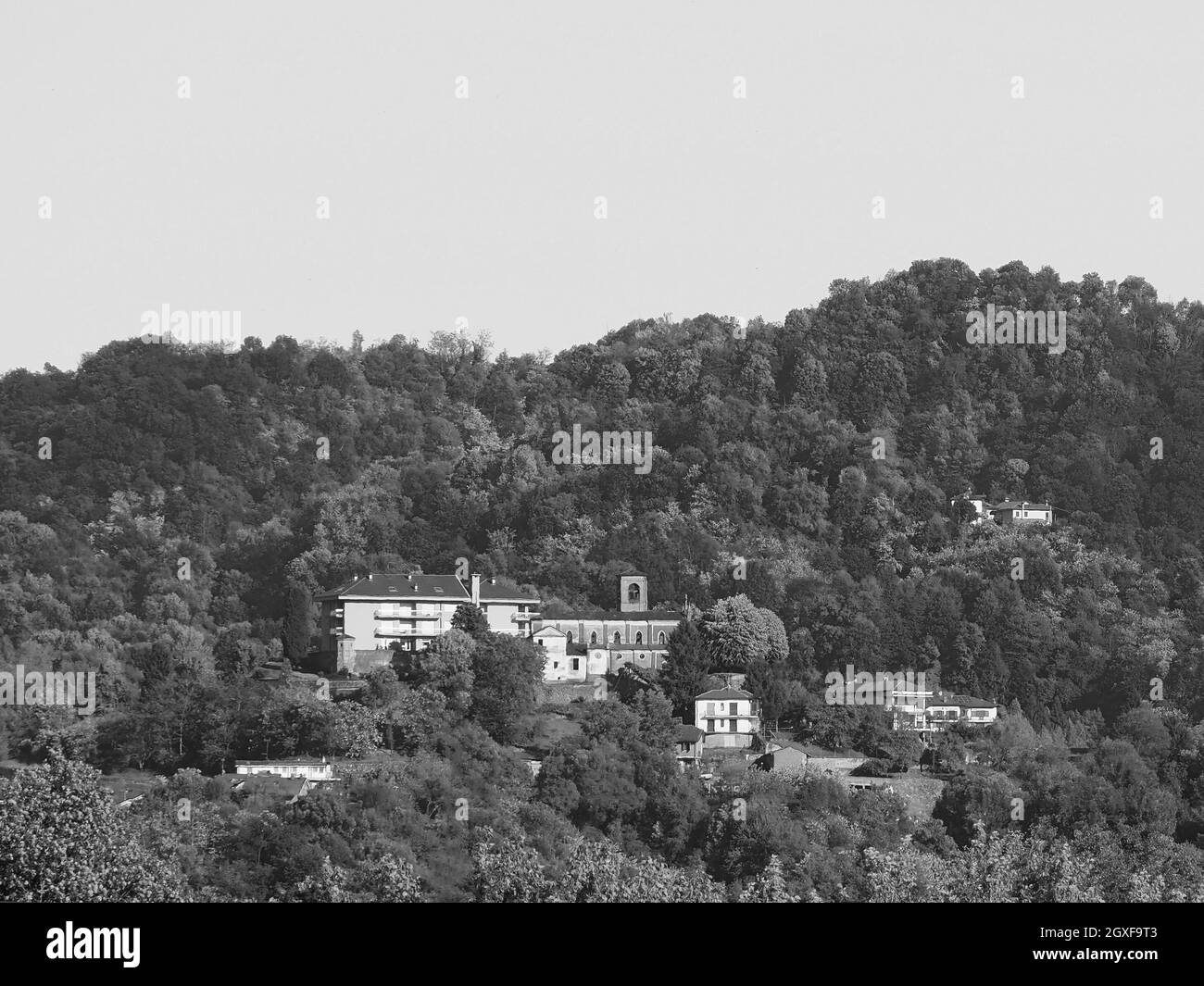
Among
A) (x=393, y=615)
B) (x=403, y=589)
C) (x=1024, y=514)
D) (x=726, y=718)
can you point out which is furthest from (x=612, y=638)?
(x=1024, y=514)

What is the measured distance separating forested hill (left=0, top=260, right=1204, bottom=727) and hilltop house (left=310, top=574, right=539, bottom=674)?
1.12 meters

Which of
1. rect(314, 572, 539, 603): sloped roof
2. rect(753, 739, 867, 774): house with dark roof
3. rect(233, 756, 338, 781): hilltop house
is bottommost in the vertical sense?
rect(753, 739, 867, 774): house with dark roof

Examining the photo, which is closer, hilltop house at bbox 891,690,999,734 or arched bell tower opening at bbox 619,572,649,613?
hilltop house at bbox 891,690,999,734

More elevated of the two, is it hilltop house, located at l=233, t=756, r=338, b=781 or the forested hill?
the forested hill

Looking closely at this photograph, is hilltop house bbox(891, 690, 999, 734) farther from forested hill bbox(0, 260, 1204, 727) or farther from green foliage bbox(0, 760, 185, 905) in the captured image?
green foliage bbox(0, 760, 185, 905)

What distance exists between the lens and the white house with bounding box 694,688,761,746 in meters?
52.7

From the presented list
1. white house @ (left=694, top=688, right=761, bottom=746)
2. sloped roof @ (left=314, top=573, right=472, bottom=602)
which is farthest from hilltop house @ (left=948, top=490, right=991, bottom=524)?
white house @ (left=694, top=688, right=761, bottom=746)

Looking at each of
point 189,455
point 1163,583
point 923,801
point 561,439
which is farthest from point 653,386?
point 923,801

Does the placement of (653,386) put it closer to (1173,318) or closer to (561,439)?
(561,439)

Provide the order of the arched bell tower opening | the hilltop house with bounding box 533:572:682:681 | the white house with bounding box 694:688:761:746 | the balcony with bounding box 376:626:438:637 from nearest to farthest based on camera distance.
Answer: the white house with bounding box 694:688:761:746 < the balcony with bounding box 376:626:438:637 < the hilltop house with bounding box 533:572:682:681 < the arched bell tower opening

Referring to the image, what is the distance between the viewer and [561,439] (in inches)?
3410
